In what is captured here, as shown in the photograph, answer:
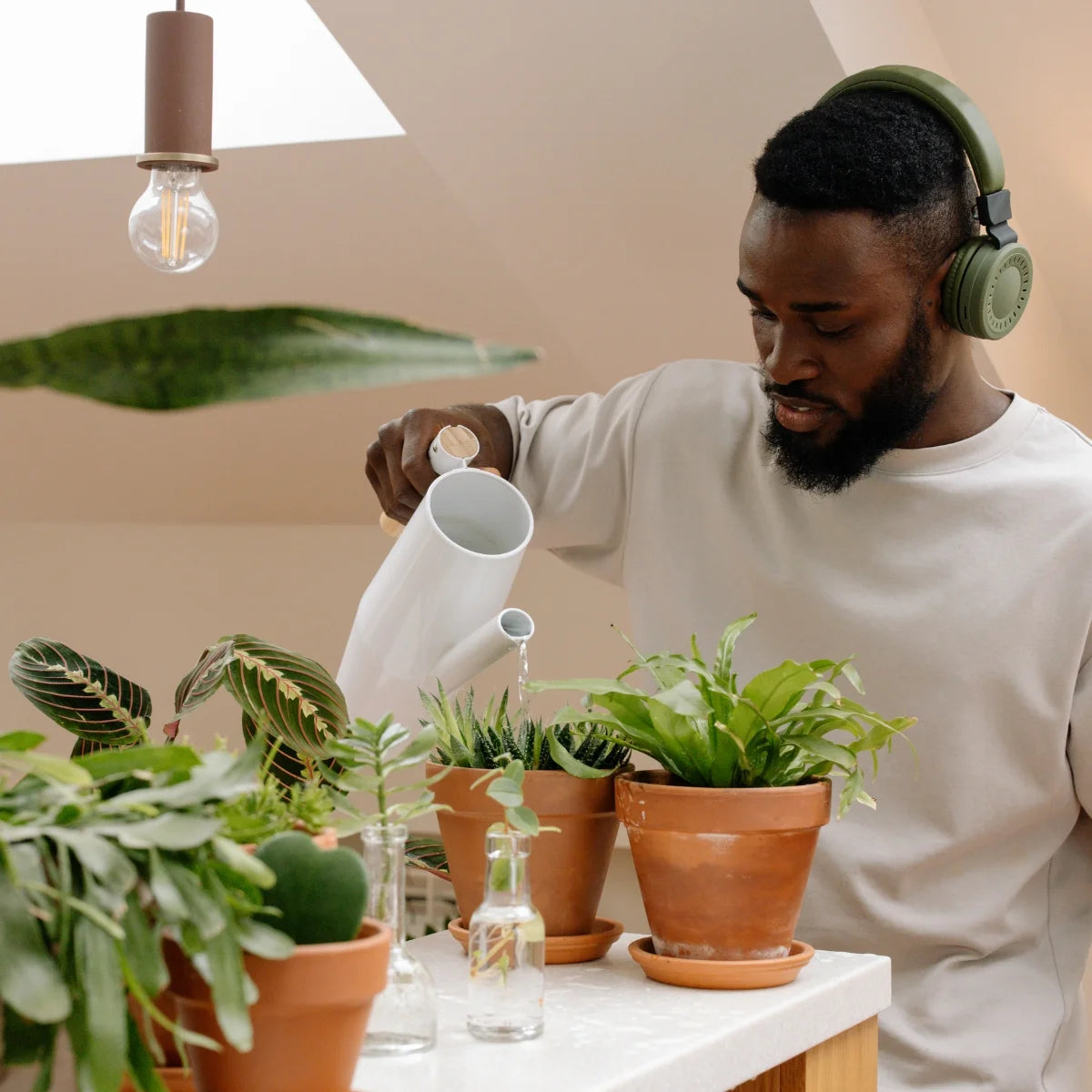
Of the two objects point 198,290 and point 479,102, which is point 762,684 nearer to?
point 479,102

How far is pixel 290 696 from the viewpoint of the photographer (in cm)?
99

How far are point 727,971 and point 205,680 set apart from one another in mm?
452

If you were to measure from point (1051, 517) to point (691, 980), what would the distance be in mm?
686

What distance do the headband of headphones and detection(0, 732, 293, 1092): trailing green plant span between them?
1039 mm

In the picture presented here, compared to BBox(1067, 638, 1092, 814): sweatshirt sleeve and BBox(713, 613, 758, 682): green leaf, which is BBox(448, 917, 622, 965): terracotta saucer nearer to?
BBox(713, 613, 758, 682): green leaf

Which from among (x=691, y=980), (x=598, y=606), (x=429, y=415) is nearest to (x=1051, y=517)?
(x=429, y=415)

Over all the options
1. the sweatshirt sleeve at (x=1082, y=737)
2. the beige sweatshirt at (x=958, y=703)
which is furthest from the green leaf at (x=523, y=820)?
the sweatshirt sleeve at (x=1082, y=737)

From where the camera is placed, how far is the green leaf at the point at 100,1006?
0.45 m

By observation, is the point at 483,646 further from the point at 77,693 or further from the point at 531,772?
the point at 77,693

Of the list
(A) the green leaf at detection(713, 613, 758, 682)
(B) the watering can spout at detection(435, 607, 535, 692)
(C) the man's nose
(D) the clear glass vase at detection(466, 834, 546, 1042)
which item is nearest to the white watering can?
(B) the watering can spout at detection(435, 607, 535, 692)

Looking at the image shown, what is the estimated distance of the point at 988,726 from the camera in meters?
1.27

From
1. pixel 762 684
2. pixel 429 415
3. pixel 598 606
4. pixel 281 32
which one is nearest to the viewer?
pixel 762 684

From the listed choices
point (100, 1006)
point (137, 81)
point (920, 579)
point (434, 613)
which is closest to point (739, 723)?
point (434, 613)

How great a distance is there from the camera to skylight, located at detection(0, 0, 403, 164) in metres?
2.49
